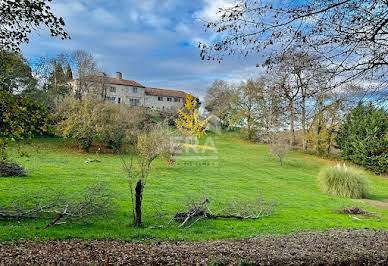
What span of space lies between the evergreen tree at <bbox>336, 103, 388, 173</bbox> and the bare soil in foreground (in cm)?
2253

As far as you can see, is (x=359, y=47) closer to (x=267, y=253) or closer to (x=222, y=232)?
(x=267, y=253)

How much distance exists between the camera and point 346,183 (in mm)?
15289

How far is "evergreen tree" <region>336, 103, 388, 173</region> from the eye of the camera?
2503 cm

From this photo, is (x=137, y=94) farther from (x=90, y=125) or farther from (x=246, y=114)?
(x=90, y=125)

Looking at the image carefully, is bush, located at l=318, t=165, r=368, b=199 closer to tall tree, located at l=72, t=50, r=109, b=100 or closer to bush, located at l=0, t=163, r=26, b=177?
bush, located at l=0, t=163, r=26, b=177

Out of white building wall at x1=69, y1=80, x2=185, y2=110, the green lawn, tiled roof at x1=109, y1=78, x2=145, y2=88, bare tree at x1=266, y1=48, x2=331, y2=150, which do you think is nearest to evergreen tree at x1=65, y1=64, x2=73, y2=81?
white building wall at x1=69, y1=80, x2=185, y2=110

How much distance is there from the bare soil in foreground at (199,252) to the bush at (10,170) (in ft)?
27.7

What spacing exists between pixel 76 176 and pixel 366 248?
41.9 ft

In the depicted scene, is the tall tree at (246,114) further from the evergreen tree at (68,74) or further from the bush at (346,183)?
the bush at (346,183)

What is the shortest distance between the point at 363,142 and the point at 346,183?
13.0m

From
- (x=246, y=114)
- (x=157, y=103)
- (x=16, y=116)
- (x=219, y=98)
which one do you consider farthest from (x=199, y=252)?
(x=157, y=103)

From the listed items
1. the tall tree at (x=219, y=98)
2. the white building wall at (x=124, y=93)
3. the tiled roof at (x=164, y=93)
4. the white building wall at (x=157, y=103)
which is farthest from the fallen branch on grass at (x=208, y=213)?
the tiled roof at (x=164, y=93)

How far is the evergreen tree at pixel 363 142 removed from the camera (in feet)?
82.1

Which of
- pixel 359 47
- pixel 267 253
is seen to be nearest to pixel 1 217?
pixel 267 253
